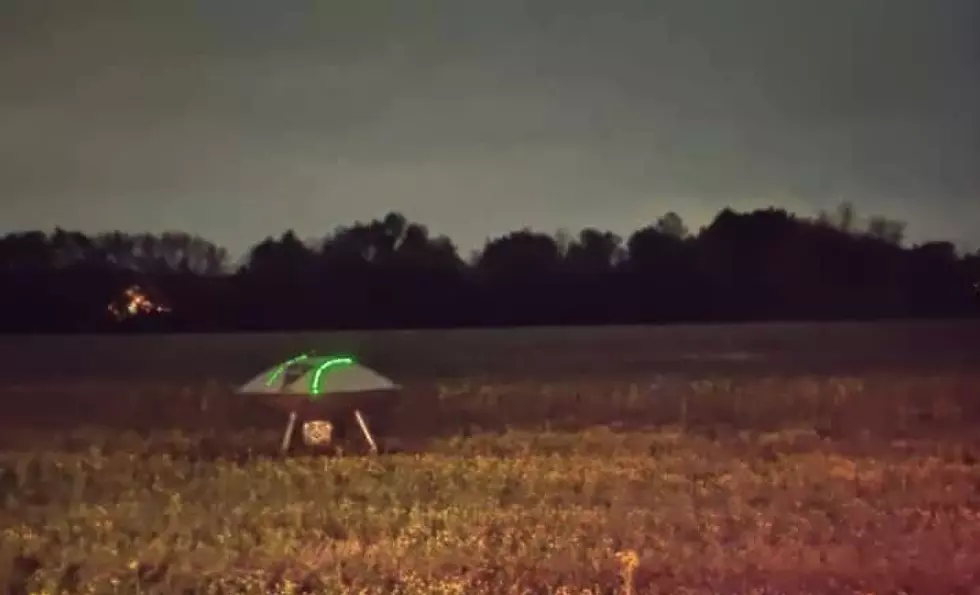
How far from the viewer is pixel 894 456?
45.4 ft

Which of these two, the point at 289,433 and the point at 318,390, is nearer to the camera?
the point at 318,390

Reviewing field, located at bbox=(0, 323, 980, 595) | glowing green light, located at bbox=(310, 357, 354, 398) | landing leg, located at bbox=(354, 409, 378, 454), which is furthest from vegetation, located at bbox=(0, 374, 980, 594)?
glowing green light, located at bbox=(310, 357, 354, 398)

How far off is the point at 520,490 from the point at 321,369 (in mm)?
3079

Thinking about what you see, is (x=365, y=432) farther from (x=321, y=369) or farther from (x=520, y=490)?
(x=520, y=490)

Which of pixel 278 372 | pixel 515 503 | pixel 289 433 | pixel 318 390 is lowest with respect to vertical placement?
pixel 515 503

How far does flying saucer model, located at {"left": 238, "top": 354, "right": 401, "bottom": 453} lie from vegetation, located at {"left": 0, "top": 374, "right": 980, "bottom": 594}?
0.39m

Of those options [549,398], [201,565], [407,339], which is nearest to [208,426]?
[549,398]

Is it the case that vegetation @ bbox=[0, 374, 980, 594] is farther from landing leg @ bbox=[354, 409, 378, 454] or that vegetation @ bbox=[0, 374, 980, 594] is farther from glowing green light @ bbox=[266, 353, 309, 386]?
glowing green light @ bbox=[266, 353, 309, 386]

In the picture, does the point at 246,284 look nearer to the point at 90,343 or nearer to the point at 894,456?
the point at 90,343

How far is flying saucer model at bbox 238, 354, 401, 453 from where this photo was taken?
45.5 feet

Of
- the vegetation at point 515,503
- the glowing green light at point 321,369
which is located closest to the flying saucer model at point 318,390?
the glowing green light at point 321,369

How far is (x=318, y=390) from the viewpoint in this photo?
13.8 m

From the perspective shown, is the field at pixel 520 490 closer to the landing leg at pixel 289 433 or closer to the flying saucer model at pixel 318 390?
the landing leg at pixel 289 433

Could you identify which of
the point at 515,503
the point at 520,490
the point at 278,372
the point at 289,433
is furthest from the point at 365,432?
the point at 515,503
